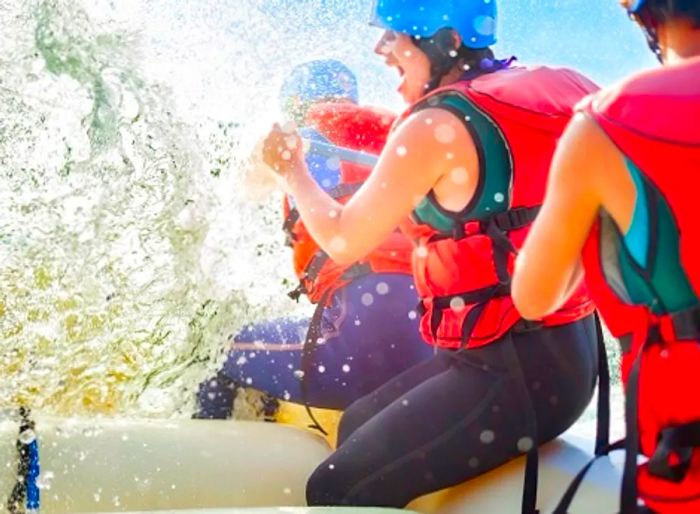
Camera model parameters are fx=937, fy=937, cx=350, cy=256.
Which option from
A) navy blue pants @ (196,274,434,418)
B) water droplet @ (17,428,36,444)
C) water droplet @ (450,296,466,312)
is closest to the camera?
water droplet @ (450,296,466,312)

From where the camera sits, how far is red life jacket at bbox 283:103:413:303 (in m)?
2.60

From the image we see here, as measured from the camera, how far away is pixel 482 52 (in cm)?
208

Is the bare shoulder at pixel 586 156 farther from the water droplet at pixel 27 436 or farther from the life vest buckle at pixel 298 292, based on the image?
the life vest buckle at pixel 298 292

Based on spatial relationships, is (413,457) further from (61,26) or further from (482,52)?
(61,26)

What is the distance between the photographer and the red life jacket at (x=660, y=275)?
1.11 meters

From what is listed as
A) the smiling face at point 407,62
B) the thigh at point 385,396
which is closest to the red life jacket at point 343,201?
the thigh at point 385,396

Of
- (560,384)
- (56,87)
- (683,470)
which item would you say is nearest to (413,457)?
(560,384)

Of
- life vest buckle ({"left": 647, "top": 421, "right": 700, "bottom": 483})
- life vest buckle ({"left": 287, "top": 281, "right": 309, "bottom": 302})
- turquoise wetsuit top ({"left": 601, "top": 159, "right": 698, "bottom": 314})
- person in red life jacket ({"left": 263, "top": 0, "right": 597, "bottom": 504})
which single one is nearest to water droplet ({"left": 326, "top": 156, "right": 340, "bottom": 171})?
life vest buckle ({"left": 287, "top": 281, "right": 309, "bottom": 302})

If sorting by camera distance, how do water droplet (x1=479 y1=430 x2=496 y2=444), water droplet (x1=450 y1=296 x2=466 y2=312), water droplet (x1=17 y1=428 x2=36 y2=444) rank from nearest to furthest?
water droplet (x1=479 y1=430 x2=496 y2=444)
water droplet (x1=450 y1=296 x2=466 y2=312)
water droplet (x1=17 y1=428 x2=36 y2=444)

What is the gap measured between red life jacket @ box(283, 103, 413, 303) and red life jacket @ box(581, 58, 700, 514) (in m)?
1.33

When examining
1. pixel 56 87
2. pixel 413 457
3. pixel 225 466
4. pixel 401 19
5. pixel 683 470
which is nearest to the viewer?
pixel 683 470

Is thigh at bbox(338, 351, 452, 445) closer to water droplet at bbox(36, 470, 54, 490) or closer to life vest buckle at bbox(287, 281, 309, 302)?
life vest buckle at bbox(287, 281, 309, 302)

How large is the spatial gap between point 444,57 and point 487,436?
0.82 metres

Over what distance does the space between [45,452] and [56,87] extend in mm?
1176
